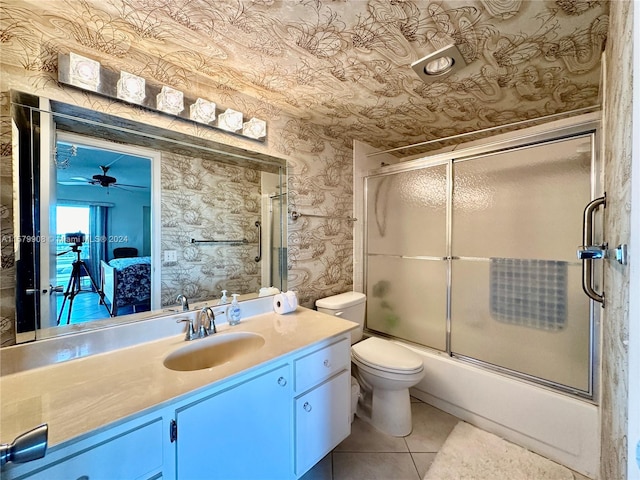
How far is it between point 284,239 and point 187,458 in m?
1.26

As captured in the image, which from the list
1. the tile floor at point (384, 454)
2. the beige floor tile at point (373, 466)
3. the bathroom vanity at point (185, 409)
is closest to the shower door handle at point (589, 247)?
the bathroom vanity at point (185, 409)

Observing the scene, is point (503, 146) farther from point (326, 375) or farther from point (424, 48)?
point (326, 375)

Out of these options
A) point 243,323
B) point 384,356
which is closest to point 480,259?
point 384,356

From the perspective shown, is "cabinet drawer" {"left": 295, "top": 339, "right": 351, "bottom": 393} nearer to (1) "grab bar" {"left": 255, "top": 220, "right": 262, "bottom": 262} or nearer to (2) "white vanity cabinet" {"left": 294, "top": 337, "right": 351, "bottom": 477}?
(2) "white vanity cabinet" {"left": 294, "top": 337, "right": 351, "bottom": 477}

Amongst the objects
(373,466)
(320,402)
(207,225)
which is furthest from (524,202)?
(207,225)

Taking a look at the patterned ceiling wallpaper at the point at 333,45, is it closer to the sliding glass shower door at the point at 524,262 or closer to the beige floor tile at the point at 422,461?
the sliding glass shower door at the point at 524,262

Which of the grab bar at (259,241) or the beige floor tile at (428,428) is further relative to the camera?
the grab bar at (259,241)

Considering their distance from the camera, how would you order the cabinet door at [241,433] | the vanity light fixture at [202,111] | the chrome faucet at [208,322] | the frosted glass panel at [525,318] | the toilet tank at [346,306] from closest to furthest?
the cabinet door at [241,433] → the chrome faucet at [208,322] → the vanity light fixture at [202,111] → the frosted glass panel at [525,318] → the toilet tank at [346,306]

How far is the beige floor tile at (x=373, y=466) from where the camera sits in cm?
135

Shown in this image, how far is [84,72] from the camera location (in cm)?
107

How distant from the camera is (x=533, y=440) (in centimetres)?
153

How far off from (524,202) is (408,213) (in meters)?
0.81

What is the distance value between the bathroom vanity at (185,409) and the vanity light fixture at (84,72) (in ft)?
3.44

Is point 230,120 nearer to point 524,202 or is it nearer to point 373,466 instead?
point 524,202
